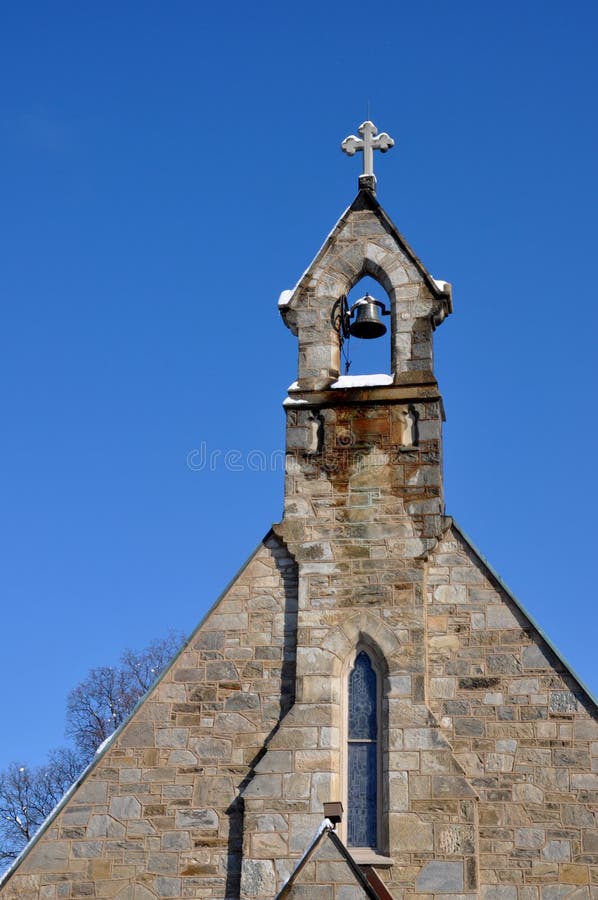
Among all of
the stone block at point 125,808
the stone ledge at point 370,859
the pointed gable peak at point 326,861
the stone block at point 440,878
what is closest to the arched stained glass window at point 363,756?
the stone ledge at point 370,859

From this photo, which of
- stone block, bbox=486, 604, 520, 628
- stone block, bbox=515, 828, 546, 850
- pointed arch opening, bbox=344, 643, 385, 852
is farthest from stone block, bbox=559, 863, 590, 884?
stone block, bbox=486, 604, 520, 628

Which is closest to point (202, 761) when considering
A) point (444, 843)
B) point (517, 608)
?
point (444, 843)

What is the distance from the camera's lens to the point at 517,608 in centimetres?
1331

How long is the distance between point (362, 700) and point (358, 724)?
0.81 ft

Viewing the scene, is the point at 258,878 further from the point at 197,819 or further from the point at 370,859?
the point at 370,859

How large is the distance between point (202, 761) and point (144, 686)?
1487 cm

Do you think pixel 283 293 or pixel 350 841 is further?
pixel 283 293

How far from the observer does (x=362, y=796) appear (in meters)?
12.9

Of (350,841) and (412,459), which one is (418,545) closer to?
(412,459)

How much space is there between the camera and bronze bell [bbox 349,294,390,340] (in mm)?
15508

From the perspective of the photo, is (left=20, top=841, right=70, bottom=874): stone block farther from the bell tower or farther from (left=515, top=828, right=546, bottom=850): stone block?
(left=515, top=828, right=546, bottom=850): stone block

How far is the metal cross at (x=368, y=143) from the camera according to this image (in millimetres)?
15883

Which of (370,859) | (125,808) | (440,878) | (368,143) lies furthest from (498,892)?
(368,143)

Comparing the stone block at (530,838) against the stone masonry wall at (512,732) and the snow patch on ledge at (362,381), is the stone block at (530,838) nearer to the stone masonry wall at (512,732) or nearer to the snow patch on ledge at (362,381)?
the stone masonry wall at (512,732)
